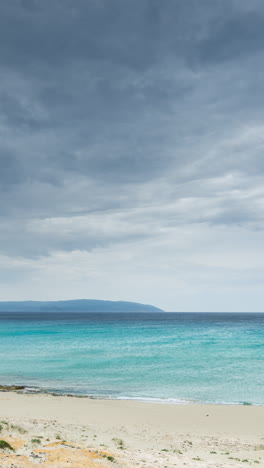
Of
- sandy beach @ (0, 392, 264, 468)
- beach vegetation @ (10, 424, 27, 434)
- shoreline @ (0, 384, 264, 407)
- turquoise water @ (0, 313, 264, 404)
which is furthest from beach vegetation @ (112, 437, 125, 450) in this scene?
turquoise water @ (0, 313, 264, 404)

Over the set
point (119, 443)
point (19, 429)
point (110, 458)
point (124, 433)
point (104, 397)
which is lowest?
point (104, 397)

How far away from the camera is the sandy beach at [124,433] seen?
40.2 ft

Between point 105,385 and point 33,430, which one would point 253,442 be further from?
point 105,385

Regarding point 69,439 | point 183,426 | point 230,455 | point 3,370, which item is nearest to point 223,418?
point 183,426

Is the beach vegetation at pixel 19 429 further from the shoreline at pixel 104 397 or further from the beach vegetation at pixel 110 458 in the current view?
the shoreline at pixel 104 397

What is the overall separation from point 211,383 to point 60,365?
60.2ft

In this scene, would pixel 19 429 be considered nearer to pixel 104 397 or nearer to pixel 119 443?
pixel 119 443

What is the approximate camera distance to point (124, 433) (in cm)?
1778

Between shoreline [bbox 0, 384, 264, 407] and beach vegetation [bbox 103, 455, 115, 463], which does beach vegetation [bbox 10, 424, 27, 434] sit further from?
shoreline [bbox 0, 384, 264, 407]

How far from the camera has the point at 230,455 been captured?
571 inches

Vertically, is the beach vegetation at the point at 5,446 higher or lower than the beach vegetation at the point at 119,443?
higher

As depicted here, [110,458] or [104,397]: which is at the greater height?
[110,458]

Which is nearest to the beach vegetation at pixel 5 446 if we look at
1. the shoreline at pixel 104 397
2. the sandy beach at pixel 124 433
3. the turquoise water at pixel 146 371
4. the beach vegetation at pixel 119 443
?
the sandy beach at pixel 124 433

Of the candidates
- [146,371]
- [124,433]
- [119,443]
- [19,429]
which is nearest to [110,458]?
[119,443]
